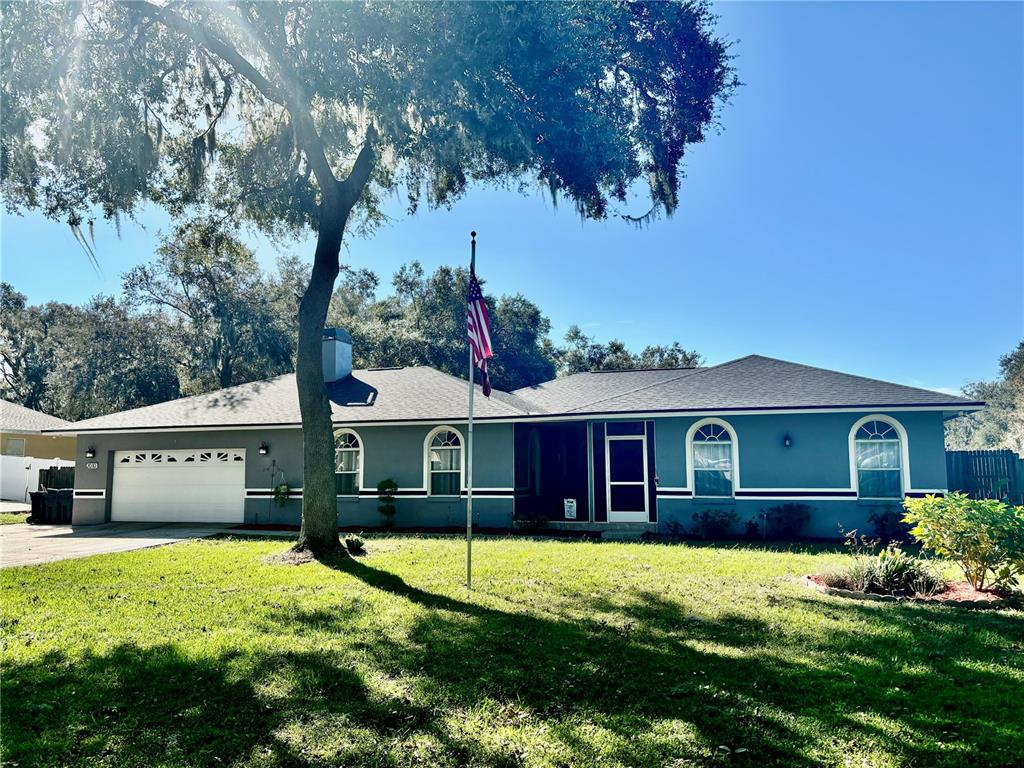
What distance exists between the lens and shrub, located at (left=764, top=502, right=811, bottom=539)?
13.0 meters

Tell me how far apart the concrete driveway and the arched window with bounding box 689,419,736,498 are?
10632mm

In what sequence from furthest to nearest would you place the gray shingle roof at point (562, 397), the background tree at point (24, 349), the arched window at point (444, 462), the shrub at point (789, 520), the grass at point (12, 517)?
the background tree at point (24, 349)
the grass at point (12, 517)
the arched window at point (444, 462)
the gray shingle roof at point (562, 397)
the shrub at point (789, 520)

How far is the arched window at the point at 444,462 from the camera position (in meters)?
15.2

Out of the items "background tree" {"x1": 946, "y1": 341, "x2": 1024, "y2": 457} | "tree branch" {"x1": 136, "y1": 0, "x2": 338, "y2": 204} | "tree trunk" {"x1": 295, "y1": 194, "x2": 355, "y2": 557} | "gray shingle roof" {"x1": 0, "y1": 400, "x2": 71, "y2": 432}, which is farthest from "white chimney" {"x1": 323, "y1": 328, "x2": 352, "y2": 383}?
"background tree" {"x1": 946, "y1": 341, "x2": 1024, "y2": 457}

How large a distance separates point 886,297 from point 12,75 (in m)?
28.5

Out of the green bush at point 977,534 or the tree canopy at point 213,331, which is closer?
the green bush at point 977,534

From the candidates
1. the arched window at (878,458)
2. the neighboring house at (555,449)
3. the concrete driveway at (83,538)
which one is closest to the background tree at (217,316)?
the neighboring house at (555,449)

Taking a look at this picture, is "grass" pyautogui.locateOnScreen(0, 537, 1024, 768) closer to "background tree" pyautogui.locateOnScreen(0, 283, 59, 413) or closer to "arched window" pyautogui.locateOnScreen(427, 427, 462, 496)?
"arched window" pyautogui.locateOnScreen(427, 427, 462, 496)

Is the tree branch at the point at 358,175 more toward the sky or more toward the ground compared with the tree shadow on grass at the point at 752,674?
more toward the sky

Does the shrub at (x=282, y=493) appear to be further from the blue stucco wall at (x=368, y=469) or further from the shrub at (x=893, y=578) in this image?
the shrub at (x=893, y=578)

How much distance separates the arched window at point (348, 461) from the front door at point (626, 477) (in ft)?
19.6

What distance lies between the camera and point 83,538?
14219 millimetres

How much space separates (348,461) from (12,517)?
11995 millimetres

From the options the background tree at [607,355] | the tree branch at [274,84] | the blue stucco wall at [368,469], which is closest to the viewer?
the tree branch at [274,84]
